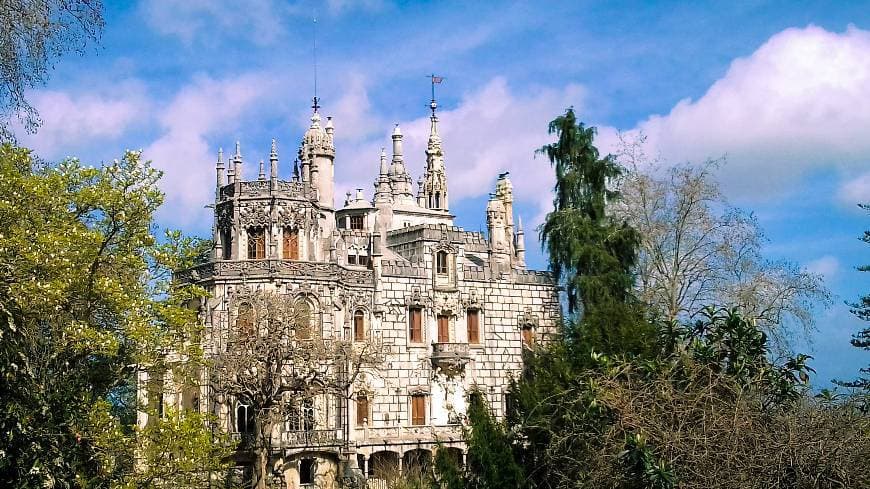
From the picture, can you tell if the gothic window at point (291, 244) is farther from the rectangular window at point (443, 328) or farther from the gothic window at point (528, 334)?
the gothic window at point (528, 334)

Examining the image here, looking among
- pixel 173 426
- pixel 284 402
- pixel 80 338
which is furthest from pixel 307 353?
pixel 80 338

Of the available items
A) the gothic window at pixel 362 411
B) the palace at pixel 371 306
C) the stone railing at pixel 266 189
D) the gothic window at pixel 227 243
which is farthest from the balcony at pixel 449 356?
the gothic window at pixel 227 243

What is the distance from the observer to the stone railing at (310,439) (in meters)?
44.9

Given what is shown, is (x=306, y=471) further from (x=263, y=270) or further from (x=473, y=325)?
(x=473, y=325)

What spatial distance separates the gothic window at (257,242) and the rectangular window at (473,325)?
11.5 metres

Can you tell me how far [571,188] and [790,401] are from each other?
27.2 meters

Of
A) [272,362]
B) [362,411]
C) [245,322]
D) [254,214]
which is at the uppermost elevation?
[254,214]

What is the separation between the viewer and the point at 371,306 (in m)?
49.5

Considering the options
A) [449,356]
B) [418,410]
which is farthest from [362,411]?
[449,356]

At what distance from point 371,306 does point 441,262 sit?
16.1 ft

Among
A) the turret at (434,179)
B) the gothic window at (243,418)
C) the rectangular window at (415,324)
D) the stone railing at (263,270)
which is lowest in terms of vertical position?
the gothic window at (243,418)

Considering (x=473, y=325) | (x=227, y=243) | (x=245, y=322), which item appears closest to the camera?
(x=245, y=322)

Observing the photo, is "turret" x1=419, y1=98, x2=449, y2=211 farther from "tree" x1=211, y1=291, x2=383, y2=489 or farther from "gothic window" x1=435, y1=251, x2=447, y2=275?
"tree" x1=211, y1=291, x2=383, y2=489

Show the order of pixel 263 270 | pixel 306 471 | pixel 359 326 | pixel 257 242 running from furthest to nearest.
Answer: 1. pixel 359 326
2. pixel 306 471
3. pixel 257 242
4. pixel 263 270
